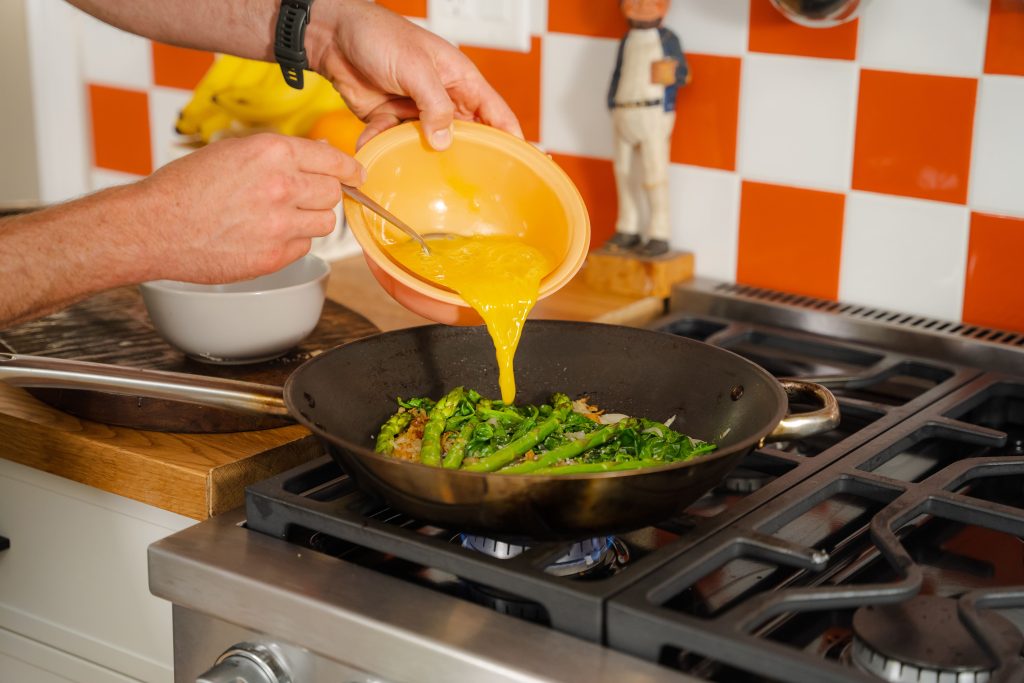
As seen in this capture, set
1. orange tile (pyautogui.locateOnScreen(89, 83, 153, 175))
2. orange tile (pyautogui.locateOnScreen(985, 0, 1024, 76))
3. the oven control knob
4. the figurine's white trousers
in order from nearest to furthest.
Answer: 1. the oven control knob
2. orange tile (pyautogui.locateOnScreen(985, 0, 1024, 76))
3. the figurine's white trousers
4. orange tile (pyautogui.locateOnScreen(89, 83, 153, 175))

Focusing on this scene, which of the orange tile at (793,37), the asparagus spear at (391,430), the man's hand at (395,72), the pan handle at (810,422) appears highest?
the orange tile at (793,37)

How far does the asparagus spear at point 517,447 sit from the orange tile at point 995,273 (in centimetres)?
62

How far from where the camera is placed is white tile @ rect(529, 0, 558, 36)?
1712 millimetres

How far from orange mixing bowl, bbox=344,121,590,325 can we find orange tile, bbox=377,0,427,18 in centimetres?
69

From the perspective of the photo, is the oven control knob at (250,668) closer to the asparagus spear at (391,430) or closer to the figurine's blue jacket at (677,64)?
the asparagus spear at (391,430)

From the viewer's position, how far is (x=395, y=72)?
1274 millimetres

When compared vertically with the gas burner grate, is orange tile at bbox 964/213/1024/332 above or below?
above

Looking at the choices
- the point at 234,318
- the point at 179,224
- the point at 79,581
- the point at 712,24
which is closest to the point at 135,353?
the point at 234,318

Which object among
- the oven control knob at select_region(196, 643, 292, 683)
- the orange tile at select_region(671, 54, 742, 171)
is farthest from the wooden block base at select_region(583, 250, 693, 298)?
the oven control knob at select_region(196, 643, 292, 683)

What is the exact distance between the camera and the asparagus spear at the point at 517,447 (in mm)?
1016

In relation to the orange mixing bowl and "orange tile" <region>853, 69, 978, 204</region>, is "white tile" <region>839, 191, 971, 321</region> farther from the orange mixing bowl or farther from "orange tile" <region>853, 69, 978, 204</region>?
the orange mixing bowl

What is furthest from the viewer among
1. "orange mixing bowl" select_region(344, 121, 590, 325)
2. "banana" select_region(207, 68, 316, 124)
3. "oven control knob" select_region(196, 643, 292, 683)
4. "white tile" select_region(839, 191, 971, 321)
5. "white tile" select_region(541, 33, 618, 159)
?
"banana" select_region(207, 68, 316, 124)

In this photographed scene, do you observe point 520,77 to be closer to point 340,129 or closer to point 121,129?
point 340,129

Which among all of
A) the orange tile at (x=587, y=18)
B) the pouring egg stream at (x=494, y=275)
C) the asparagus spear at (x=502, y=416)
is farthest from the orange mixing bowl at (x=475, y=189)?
the orange tile at (x=587, y=18)
